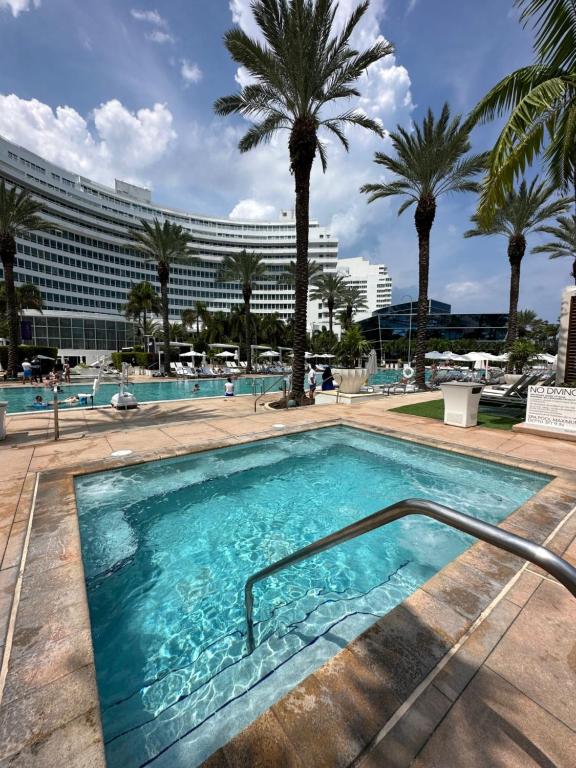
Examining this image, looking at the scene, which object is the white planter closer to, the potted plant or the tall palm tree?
the potted plant

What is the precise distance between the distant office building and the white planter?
56.7 metres

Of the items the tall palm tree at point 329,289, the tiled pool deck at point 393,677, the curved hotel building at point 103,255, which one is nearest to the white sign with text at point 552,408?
the tiled pool deck at point 393,677

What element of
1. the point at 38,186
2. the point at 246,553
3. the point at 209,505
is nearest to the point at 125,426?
the point at 209,505

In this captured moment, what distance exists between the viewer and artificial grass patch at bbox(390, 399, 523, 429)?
32.2 feet

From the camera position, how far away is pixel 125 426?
9.78 meters

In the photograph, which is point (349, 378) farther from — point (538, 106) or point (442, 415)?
point (538, 106)

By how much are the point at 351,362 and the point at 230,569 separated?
1379 cm

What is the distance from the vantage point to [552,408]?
8211 mm

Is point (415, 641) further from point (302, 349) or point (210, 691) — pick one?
point (302, 349)

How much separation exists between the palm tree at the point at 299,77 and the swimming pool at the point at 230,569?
7.96 metres

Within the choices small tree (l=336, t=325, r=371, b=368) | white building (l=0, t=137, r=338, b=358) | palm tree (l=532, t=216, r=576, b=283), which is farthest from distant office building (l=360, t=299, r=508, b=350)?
small tree (l=336, t=325, r=371, b=368)

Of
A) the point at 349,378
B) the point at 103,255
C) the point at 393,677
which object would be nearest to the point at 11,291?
the point at 349,378

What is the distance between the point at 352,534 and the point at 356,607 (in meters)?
1.81

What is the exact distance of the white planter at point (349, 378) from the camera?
49.9 ft
